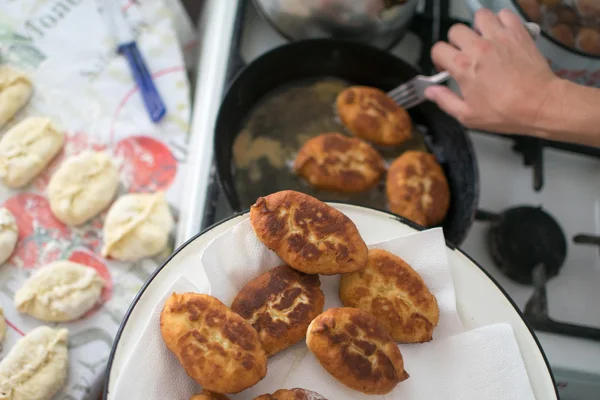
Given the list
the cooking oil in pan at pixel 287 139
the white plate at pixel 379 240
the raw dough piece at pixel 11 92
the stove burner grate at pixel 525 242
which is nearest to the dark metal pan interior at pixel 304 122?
the cooking oil in pan at pixel 287 139

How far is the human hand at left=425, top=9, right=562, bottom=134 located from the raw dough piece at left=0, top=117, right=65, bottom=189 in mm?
722

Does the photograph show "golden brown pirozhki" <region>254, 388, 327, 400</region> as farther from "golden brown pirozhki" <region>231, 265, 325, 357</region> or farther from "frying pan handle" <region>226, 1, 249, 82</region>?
"frying pan handle" <region>226, 1, 249, 82</region>

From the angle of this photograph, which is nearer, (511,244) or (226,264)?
(226,264)

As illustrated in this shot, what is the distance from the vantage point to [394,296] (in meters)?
0.58

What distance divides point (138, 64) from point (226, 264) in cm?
68

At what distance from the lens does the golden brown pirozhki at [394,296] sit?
0.55 metres

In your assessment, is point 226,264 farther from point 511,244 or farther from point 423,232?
point 511,244

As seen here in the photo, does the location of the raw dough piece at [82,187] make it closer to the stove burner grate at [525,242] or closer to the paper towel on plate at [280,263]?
the paper towel on plate at [280,263]

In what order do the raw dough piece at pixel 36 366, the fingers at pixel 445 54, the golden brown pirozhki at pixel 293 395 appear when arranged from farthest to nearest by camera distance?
the fingers at pixel 445 54, the raw dough piece at pixel 36 366, the golden brown pirozhki at pixel 293 395

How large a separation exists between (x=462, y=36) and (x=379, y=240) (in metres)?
0.48

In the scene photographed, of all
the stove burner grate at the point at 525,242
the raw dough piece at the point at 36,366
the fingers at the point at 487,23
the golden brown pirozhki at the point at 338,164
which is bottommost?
the stove burner grate at the point at 525,242

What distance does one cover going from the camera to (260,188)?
→ 892mm

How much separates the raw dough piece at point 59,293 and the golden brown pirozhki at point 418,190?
0.56m

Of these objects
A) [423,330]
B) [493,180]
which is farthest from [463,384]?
[493,180]
